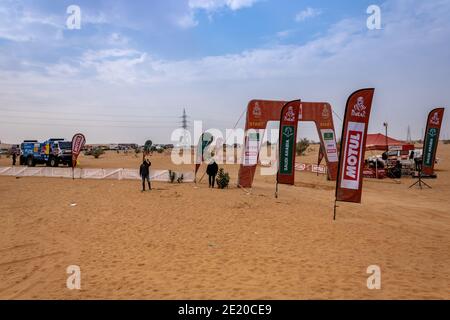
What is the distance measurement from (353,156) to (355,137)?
59cm

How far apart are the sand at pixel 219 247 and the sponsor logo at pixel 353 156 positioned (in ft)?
4.83

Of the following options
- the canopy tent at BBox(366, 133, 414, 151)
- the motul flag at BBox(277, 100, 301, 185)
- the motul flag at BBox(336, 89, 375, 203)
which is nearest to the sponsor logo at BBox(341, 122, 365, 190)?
the motul flag at BBox(336, 89, 375, 203)

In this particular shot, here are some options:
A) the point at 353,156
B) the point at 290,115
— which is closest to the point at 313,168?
the point at 290,115

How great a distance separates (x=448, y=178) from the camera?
2531 centimetres

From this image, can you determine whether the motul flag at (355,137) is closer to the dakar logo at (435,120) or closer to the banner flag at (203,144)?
the banner flag at (203,144)

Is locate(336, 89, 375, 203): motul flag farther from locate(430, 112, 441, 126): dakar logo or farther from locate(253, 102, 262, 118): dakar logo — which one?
locate(430, 112, 441, 126): dakar logo

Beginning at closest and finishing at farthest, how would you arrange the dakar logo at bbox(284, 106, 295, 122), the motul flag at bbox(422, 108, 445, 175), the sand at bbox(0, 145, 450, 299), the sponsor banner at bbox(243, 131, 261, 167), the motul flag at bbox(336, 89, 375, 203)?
1. the sand at bbox(0, 145, 450, 299)
2. the motul flag at bbox(336, 89, 375, 203)
3. the dakar logo at bbox(284, 106, 295, 122)
4. the sponsor banner at bbox(243, 131, 261, 167)
5. the motul flag at bbox(422, 108, 445, 175)

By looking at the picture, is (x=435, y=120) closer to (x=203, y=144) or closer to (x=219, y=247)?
(x=203, y=144)

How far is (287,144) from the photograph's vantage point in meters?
15.1

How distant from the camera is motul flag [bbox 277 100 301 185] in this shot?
14953 mm

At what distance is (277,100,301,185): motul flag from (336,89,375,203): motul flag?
15.5 ft
